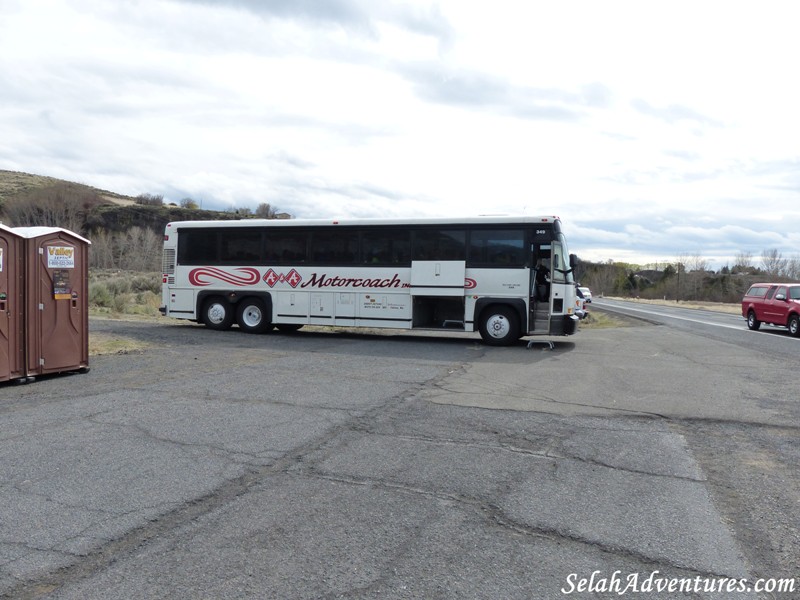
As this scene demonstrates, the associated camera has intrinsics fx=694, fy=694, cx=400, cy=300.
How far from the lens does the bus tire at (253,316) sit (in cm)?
1978

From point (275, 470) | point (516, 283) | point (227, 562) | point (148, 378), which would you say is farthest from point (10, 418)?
point (516, 283)

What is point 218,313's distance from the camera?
20344 millimetres

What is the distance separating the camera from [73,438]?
6836 mm

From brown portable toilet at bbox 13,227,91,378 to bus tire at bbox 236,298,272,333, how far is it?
831 cm

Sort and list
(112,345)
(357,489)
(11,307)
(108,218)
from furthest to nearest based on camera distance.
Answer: (108,218)
(112,345)
(11,307)
(357,489)

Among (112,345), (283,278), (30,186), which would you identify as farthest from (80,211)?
(112,345)

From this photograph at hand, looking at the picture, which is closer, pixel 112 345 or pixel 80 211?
pixel 112 345

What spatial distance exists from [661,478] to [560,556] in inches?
84.1

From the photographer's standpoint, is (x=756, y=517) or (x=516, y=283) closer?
(x=756, y=517)

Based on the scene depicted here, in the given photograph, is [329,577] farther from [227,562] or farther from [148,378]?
[148,378]

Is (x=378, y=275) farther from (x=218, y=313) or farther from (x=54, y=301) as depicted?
(x=54, y=301)

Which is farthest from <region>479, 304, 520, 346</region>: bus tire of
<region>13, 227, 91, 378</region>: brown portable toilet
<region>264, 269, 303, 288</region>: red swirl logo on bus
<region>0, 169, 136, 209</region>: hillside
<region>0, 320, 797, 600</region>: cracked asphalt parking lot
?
<region>0, 169, 136, 209</region>: hillside

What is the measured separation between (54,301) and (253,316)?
929cm

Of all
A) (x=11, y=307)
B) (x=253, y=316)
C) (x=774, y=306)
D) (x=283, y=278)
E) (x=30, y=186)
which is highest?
(x=30, y=186)
